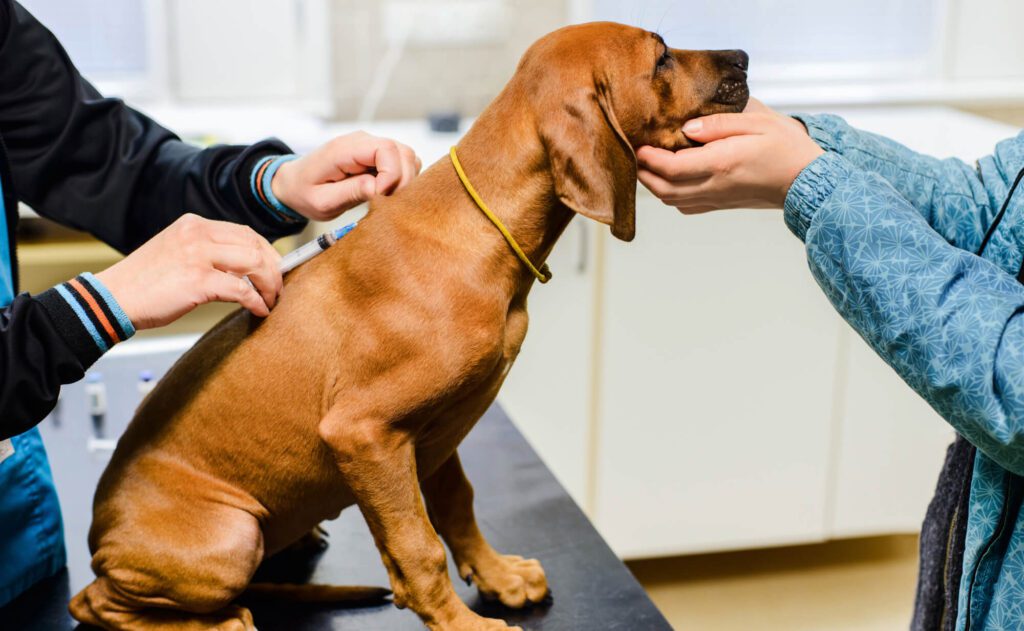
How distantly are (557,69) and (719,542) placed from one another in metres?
1.94

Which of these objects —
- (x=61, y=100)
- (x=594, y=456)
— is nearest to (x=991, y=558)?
(x=61, y=100)

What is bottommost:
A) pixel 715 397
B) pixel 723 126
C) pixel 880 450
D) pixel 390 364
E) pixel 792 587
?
pixel 792 587

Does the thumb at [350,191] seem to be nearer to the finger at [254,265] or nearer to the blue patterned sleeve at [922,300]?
the finger at [254,265]

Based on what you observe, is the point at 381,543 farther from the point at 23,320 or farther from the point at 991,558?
the point at 991,558

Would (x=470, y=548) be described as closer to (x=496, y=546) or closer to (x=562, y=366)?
(x=496, y=546)

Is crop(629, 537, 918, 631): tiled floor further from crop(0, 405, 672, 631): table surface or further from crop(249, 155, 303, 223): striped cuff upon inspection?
crop(249, 155, 303, 223): striped cuff

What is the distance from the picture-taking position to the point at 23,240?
2443 millimetres

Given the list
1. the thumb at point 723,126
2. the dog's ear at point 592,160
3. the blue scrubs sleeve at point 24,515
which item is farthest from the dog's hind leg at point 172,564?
the thumb at point 723,126

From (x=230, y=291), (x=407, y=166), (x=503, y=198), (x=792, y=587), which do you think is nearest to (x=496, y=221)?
(x=503, y=198)

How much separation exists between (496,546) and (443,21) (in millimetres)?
1867

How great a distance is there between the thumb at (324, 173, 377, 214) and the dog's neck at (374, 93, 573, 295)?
0.37ft

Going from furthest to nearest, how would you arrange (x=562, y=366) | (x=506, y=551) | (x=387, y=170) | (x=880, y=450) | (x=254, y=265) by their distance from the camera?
(x=880, y=450) → (x=562, y=366) → (x=506, y=551) → (x=387, y=170) → (x=254, y=265)

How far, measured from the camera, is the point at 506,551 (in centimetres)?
126

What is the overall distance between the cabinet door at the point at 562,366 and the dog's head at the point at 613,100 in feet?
4.43
